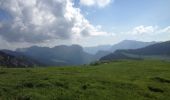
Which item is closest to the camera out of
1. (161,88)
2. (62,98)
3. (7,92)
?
(62,98)

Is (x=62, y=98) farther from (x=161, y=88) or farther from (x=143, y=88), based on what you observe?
(x=161, y=88)

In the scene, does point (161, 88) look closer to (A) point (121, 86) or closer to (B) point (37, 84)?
(A) point (121, 86)

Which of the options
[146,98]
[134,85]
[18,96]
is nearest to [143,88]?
[134,85]

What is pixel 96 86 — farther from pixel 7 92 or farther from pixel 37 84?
pixel 7 92

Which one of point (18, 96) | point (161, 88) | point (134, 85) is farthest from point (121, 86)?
point (18, 96)

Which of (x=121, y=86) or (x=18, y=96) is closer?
(x=18, y=96)

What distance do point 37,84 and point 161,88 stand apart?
18.7 m

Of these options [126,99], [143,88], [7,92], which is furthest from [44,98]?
[143,88]

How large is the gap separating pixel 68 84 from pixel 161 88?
1388 cm

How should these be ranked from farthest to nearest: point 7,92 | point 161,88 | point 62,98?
point 161,88 → point 7,92 → point 62,98

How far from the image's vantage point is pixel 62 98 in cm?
3212

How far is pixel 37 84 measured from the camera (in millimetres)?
41781

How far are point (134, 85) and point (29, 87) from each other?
1585 centimetres

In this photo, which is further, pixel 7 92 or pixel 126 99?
pixel 7 92
